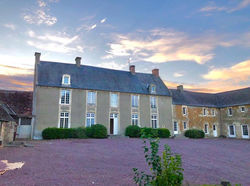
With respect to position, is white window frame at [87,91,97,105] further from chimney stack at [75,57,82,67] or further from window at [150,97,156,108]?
window at [150,97,156,108]

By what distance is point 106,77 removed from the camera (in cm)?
2664

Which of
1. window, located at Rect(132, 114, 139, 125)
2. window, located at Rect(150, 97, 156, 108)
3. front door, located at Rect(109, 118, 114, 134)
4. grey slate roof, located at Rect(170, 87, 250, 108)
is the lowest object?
front door, located at Rect(109, 118, 114, 134)

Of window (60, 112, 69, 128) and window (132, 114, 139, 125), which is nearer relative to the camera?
window (60, 112, 69, 128)

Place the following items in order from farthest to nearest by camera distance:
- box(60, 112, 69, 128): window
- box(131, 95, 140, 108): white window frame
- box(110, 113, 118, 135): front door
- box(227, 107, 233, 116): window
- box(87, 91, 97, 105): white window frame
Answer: box(227, 107, 233, 116): window, box(131, 95, 140, 108): white window frame, box(110, 113, 118, 135): front door, box(87, 91, 97, 105): white window frame, box(60, 112, 69, 128): window

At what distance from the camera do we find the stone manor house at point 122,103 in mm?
22062

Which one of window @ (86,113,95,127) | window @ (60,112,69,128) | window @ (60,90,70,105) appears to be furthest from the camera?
window @ (86,113,95,127)

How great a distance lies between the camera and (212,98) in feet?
114

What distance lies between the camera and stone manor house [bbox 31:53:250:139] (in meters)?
22.1

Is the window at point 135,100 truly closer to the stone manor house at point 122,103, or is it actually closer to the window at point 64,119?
the stone manor house at point 122,103

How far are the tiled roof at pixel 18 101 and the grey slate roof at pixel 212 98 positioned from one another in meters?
19.1

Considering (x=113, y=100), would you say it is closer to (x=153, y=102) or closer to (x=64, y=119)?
(x=153, y=102)

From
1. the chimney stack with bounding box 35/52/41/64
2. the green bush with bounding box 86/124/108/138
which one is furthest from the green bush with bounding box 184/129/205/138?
the chimney stack with bounding box 35/52/41/64

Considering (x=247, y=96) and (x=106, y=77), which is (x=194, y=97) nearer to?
(x=247, y=96)

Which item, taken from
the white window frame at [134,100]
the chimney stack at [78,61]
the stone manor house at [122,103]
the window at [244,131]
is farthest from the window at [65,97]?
the window at [244,131]
